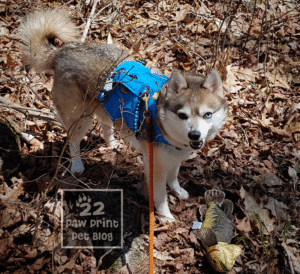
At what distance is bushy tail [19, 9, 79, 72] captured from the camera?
3.26 metres

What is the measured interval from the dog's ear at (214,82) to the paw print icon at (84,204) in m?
1.90

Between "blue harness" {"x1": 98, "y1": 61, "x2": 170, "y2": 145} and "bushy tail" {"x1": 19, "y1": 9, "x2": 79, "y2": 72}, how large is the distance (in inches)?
38.1

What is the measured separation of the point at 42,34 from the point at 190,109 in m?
2.16

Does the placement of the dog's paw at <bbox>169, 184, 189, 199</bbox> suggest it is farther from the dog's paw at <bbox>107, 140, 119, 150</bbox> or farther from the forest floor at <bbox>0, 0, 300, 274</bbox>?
the dog's paw at <bbox>107, 140, 119, 150</bbox>

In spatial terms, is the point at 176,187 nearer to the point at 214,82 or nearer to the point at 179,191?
the point at 179,191

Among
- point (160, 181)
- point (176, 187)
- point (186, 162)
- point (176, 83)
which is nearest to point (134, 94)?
point (176, 83)

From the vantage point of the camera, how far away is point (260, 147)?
4.05 meters

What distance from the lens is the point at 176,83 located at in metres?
2.55

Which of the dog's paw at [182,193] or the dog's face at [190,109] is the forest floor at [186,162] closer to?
the dog's paw at [182,193]

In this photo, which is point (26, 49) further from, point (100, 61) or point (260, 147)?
point (260, 147)

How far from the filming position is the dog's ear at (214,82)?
251 centimetres

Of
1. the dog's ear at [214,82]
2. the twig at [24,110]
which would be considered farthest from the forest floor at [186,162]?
the dog's ear at [214,82]

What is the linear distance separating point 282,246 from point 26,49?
3.76 meters

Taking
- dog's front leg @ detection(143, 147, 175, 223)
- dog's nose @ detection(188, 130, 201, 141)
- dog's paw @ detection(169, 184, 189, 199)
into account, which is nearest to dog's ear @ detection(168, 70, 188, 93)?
dog's nose @ detection(188, 130, 201, 141)
